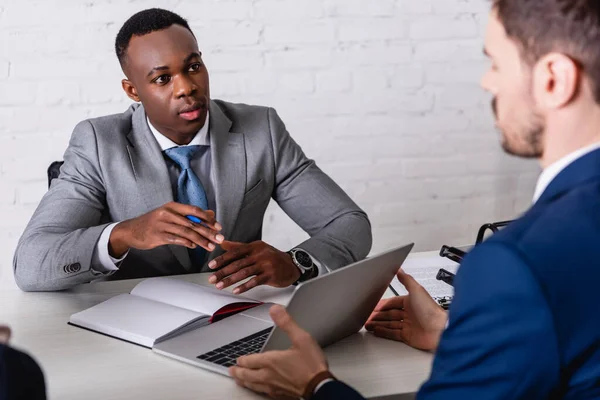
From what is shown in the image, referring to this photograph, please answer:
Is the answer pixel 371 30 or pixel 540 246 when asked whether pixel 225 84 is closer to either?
pixel 371 30

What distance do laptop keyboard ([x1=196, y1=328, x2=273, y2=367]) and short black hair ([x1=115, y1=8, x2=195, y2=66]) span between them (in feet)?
2.81

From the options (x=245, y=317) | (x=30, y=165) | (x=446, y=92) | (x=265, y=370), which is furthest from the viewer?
(x=446, y=92)

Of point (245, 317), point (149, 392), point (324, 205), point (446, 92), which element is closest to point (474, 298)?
point (149, 392)

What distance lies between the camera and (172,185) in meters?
1.96

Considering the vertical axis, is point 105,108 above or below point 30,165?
above

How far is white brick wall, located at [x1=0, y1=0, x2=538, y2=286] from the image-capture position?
2762 mm

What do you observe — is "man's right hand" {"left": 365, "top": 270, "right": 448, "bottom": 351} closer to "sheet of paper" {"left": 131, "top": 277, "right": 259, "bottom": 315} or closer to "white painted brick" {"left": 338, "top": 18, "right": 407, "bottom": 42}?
"sheet of paper" {"left": 131, "top": 277, "right": 259, "bottom": 315}

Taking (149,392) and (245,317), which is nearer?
(149,392)

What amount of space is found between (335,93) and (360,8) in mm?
325

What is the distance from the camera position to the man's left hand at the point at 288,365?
1.17 meters

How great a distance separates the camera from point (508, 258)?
88cm

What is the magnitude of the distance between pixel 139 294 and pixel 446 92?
76.2 inches

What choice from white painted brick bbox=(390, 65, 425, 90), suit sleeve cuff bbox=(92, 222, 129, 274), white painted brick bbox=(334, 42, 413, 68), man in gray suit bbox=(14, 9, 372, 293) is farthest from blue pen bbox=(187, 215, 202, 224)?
white painted brick bbox=(390, 65, 425, 90)

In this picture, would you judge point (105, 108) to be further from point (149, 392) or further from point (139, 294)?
point (149, 392)
